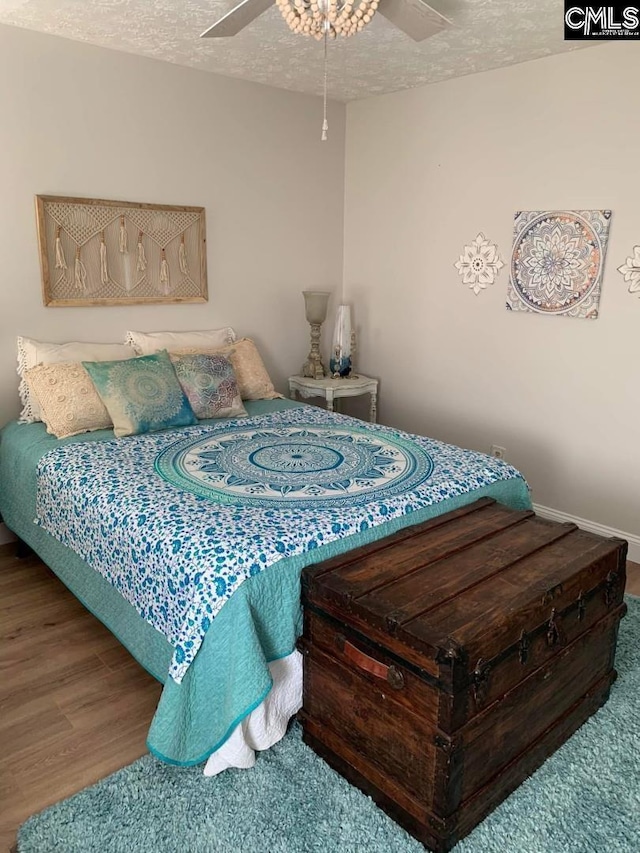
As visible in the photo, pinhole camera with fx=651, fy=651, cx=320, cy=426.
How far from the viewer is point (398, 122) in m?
3.86

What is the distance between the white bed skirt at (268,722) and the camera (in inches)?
71.4

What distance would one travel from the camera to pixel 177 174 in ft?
11.5

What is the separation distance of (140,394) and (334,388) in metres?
1.31

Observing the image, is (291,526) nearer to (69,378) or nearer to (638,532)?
(69,378)

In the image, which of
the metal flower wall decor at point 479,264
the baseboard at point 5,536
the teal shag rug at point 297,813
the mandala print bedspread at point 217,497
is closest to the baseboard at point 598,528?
the mandala print bedspread at point 217,497

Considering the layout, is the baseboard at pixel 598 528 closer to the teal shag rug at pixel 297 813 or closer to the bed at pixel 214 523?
the bed at pixel 214 523

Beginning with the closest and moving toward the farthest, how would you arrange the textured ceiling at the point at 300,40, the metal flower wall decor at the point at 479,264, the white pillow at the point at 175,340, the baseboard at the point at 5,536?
the textured ceiling at the point at 300,40 < the baseboard at the point at 5,536 < the white pillow at the point at 175,340 < the metal flower wall decor at the point at 479,264

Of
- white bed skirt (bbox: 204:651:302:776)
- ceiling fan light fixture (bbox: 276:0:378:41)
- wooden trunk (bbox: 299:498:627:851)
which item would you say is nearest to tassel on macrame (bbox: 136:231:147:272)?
ceiling fan light fixture (bbox: 276:0:378:41)

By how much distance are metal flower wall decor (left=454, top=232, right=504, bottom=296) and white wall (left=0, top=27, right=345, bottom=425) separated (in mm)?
1009

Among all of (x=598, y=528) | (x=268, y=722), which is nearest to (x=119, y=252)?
(x=268, y=722)

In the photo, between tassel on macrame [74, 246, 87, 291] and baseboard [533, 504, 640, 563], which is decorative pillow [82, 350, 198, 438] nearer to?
tassel on macrame [74, 246, 87, 291]

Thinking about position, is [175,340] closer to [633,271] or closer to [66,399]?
[66,399]

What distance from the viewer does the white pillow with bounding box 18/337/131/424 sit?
3.05m

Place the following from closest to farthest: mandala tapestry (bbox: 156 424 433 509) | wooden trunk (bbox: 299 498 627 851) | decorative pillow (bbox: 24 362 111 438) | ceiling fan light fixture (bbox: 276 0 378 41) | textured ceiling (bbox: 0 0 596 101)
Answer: wooden trunk (bbox: 299 498 627 851) < ceiling fan light fixture (bbox: 276 0 378 41) < mandala tapestry (bbox: 156 424 433 509) < textured ceiling (bbox: 0 0 596 101) < decorative pillow (bbox: 24 362 111 438)
